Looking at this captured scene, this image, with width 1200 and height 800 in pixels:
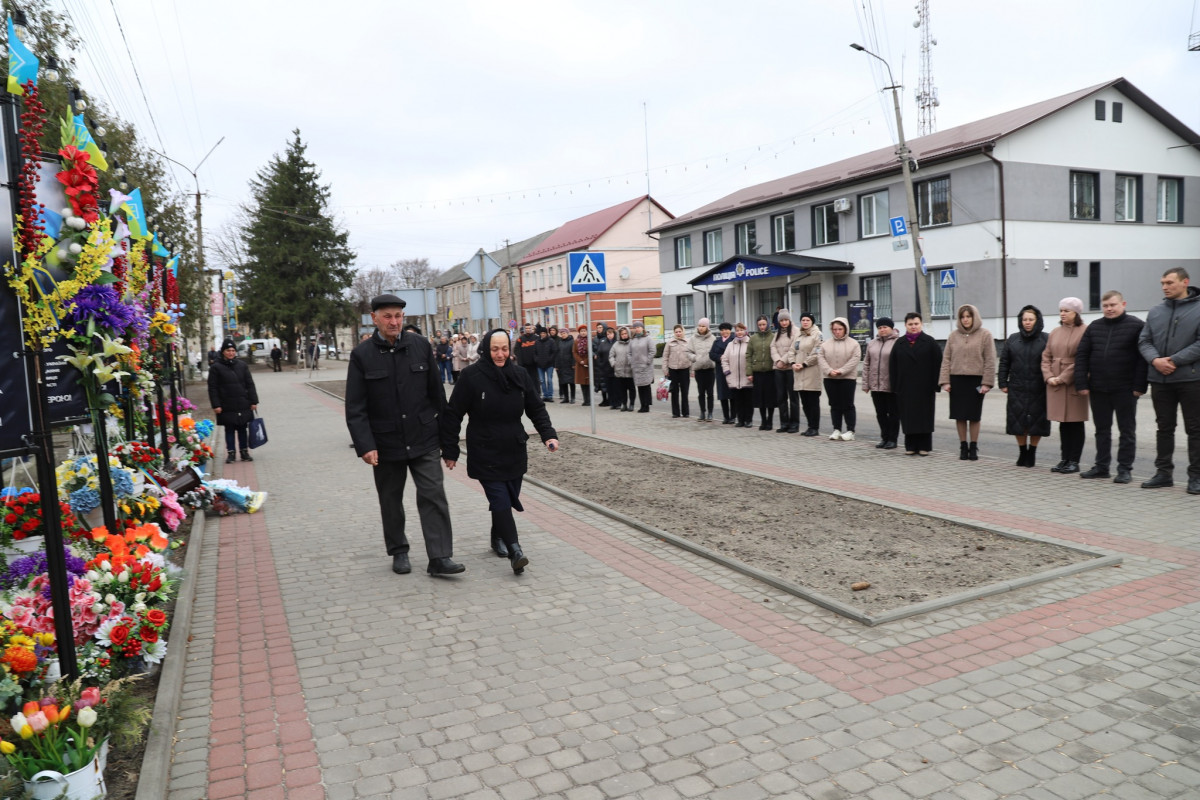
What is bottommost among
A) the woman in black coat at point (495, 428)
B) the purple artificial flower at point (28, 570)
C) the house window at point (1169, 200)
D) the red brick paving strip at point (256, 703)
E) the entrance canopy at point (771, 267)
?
the red brick paving strip at point (256, 703)

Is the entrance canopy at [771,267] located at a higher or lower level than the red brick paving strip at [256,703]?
higher

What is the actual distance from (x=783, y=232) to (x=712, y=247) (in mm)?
5664

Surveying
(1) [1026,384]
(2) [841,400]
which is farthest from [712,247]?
(1) [1026,384]

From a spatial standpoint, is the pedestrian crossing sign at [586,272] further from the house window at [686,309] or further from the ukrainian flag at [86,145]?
the house window at [686,309]

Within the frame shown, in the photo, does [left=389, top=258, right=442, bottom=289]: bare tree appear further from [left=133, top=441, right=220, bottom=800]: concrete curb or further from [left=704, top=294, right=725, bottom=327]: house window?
[left=133, top=441, right=220, bottom=800]: concrete curb

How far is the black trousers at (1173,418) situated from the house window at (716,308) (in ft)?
102

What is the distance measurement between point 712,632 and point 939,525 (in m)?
3.08

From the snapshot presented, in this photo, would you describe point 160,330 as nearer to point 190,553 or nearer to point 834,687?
point 190,553

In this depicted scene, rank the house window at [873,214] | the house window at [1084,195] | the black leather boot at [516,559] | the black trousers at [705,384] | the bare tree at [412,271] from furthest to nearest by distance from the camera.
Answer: the bare tree at [412,271] < the house window at [873,214] < the house window at [1084,195] < the black trousers at [705,384] < the black leather boot at [516,559]

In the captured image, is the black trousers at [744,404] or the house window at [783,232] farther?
the house window at [783,232]

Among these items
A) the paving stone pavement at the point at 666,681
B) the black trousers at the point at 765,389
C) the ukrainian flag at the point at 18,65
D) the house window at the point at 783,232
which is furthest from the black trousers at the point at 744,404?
the house window at the point at 783,232

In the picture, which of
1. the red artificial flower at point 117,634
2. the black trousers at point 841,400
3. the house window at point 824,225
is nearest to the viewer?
the red artificial flower at point 117,634

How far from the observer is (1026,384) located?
9.51 meters

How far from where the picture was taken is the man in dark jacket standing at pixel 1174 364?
784cm
